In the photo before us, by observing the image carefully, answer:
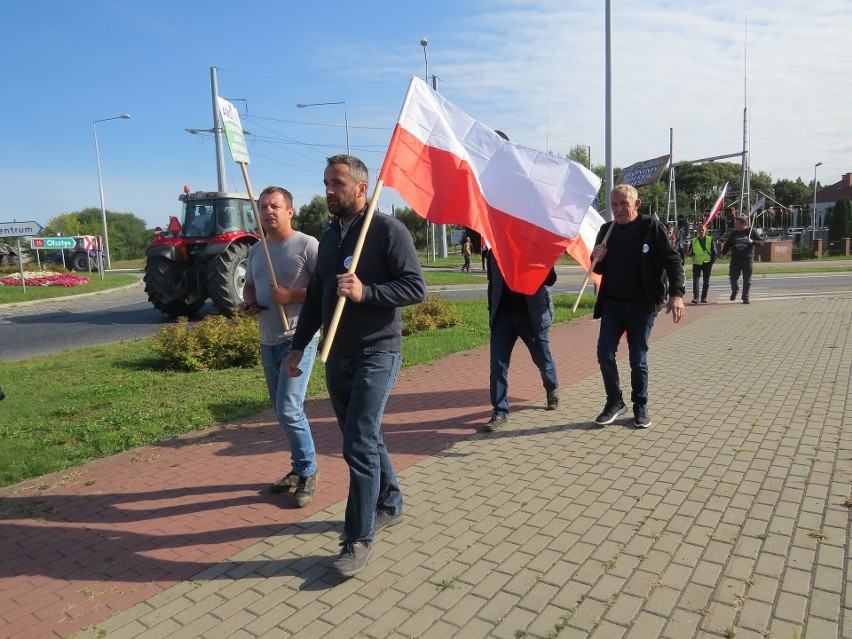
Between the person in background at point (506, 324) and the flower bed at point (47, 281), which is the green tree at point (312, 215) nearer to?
the flower bed at point (47, 281)

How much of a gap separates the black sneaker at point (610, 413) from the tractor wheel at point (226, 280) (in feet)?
28.9

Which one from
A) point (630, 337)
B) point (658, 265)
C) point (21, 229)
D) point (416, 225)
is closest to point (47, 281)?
point (21, 229)

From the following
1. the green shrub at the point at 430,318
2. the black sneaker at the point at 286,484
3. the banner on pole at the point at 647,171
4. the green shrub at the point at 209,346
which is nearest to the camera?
the black sneaker at the point at 286,484

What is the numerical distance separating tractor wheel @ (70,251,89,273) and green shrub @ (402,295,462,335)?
1282 inches

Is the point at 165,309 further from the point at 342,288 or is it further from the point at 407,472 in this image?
the point at 342,288

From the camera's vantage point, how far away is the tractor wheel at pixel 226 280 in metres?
12.8

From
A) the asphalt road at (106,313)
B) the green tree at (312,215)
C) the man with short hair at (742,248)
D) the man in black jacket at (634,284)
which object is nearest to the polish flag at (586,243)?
the man in black jacket at (634,284)

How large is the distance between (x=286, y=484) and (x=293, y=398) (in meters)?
0.66

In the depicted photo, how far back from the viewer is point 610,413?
221 inches

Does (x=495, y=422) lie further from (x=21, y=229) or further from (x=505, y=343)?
(x=21, y=229)

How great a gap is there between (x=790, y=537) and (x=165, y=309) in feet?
43.6

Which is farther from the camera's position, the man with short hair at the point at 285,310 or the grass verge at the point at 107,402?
the grass verge at the point at 107,402

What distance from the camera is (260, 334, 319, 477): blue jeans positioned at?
4.04 meters

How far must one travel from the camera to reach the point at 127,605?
307cm
